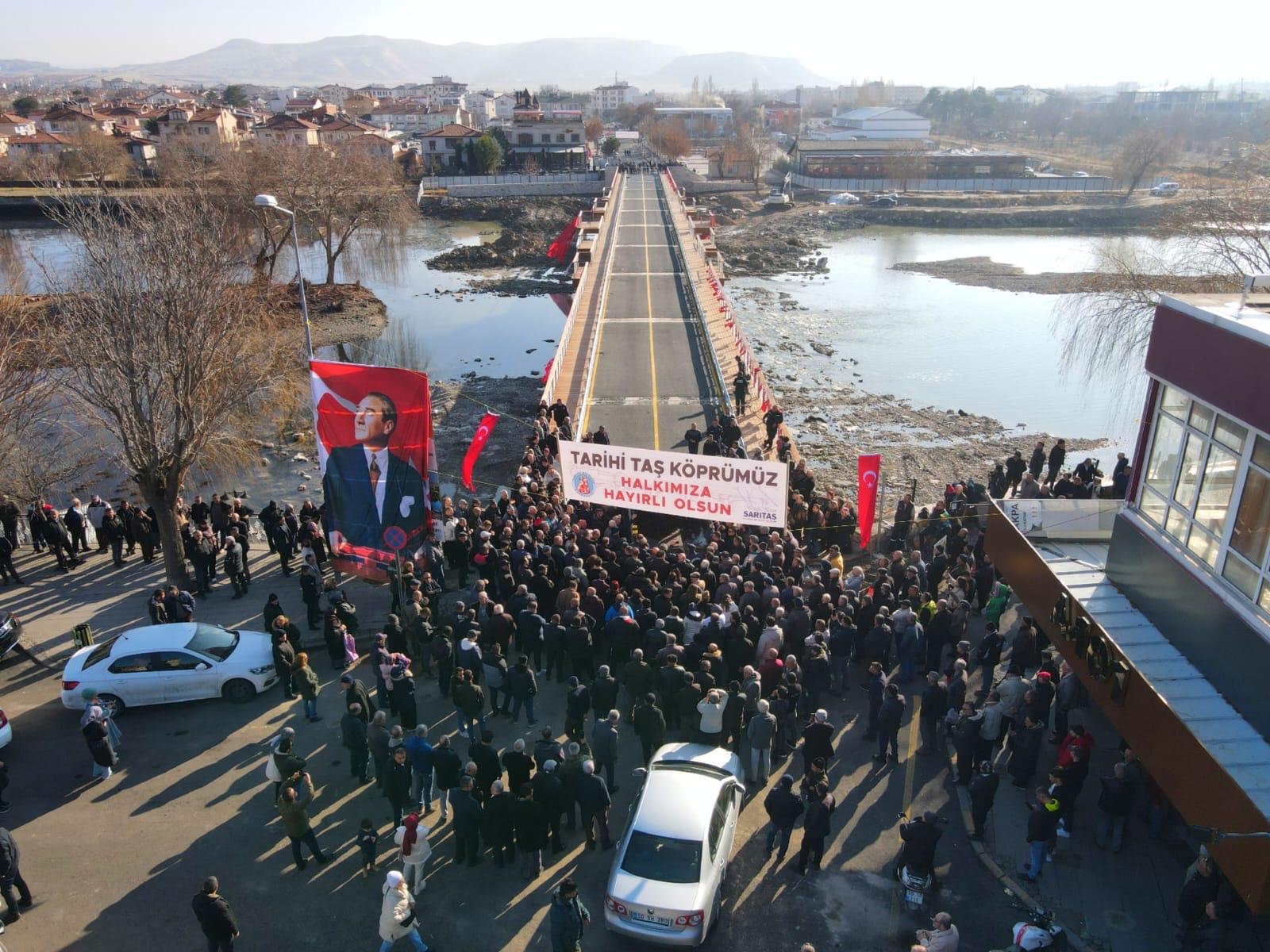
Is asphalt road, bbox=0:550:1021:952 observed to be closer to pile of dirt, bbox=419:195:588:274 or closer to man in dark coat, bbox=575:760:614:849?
man in dark coat, bbox=575:760:614:849

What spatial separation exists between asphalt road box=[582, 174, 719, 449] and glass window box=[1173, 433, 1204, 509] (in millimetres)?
13937

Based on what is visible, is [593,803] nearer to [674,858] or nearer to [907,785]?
[674,858]

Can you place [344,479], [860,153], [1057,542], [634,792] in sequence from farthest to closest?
[860,153]
[344,479]
[1057,542]
[634,792]

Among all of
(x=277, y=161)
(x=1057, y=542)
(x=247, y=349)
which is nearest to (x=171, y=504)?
(x=247, y=349)

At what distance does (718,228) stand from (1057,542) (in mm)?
78608

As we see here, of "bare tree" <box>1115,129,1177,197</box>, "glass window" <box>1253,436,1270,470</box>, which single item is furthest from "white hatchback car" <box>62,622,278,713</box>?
"bare tree" <box>1115,129,1177,197</box>

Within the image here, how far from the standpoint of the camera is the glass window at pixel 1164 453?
10680mm

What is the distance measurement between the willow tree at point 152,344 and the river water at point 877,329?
10.3 metres

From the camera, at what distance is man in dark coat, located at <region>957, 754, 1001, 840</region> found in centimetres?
991

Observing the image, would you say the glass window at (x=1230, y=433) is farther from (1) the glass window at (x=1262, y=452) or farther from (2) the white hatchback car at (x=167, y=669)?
(2) the white hatchback car at (x=167, y=669)

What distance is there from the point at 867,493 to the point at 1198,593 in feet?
21.5

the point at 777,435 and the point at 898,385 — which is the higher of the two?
the point at 777,435

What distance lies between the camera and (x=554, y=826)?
33.4ft

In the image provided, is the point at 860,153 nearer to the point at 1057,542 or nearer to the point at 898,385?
the point at 898,385
